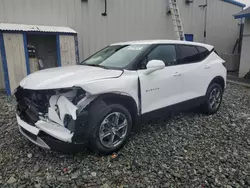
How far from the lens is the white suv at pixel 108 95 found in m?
2.49

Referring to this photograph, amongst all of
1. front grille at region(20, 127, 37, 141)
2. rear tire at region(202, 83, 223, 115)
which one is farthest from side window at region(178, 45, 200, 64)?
front grille at region(20, 127, 37, 141)

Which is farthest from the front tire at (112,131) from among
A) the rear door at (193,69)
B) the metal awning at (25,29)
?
the metal awning at (25,29)

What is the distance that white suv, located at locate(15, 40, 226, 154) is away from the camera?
2486 mm

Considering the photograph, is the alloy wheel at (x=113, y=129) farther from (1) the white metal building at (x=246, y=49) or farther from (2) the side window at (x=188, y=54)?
(1) the white metal building at (x=246, y=49)

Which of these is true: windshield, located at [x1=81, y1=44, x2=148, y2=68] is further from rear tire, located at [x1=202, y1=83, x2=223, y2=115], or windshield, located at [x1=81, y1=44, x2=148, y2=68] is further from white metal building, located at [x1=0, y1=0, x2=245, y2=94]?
white metal building, located at [x1=0, y1=0, x2=245, y2=94]

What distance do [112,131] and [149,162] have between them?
2.12 ft

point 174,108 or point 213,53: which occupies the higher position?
point 213,53

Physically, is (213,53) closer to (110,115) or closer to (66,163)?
(110,115)

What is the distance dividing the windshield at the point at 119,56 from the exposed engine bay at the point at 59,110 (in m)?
0.96

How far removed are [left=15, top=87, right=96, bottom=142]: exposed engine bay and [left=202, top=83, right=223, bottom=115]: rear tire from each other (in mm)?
2770

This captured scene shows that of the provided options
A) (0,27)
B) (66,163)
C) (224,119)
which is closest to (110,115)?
(66,163)

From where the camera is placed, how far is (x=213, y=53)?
4484 millimetres

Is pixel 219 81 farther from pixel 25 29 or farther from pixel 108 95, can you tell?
pixel 25 29

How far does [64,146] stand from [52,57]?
19.8ft
